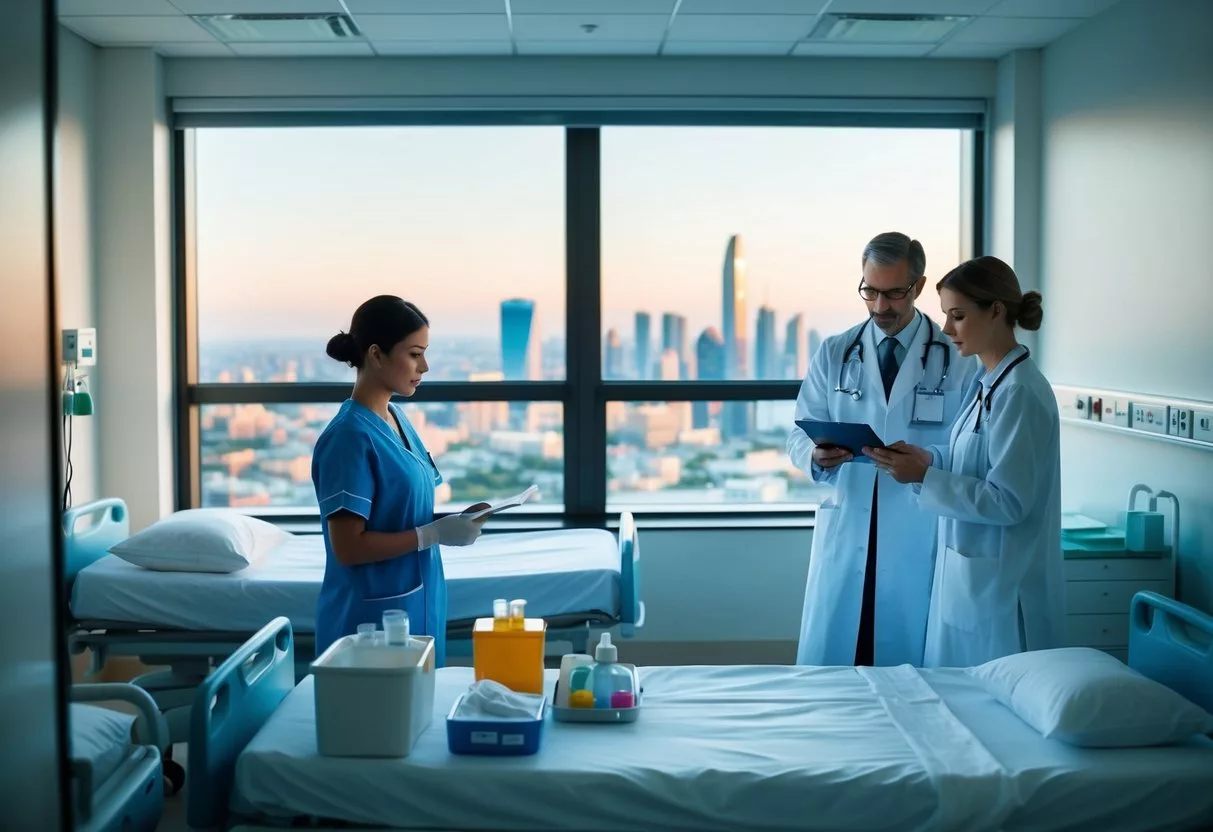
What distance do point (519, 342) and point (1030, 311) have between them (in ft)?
7.85

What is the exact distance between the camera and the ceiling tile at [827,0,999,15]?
11.7 feet

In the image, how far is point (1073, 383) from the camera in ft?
13.0

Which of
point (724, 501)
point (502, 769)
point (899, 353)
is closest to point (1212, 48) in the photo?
point (899, 353)

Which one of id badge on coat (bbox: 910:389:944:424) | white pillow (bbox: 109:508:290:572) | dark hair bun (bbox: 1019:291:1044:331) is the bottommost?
white pillow (bbox: 109:508:290:572)

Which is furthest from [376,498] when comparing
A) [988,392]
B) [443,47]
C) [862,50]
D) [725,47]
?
[862,50]

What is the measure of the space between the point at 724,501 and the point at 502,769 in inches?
A: 113

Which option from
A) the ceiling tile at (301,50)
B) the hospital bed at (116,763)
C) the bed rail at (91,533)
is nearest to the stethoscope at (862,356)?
the hospital bed at (116,763)

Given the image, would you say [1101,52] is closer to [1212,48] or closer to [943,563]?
[1212,48]

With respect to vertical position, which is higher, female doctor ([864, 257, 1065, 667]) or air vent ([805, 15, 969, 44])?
air vent ([805, 15, 969, 44])

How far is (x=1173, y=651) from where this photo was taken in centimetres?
233

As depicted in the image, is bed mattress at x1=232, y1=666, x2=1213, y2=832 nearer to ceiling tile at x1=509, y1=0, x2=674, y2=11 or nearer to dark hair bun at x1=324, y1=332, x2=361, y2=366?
dark hair bun at x1=324, y1=332, x2=361, y2=366

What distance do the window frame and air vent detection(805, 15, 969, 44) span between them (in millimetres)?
386

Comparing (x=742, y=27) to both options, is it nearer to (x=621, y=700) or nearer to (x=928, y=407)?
(x=928, y=407)

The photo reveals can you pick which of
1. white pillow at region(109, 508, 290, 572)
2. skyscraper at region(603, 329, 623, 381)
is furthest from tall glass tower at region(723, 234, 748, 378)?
white pillow at region(109, 508, 290, 572)
